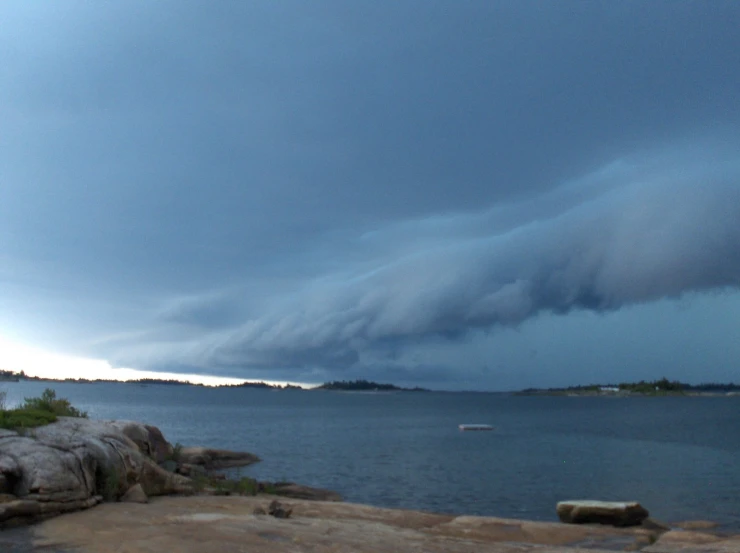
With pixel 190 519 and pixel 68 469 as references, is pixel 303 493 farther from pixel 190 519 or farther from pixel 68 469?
pixel 68 469

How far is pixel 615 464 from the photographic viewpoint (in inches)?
2025

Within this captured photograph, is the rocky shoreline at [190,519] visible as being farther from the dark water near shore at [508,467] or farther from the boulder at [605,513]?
the dark water near shore at [508,467]

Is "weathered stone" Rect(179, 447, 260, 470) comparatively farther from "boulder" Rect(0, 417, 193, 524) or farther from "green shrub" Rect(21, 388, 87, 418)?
"boulder" Rect(0, 417, 193, 524)

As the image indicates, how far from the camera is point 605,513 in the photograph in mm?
22906

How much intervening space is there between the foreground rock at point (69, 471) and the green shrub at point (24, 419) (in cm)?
35

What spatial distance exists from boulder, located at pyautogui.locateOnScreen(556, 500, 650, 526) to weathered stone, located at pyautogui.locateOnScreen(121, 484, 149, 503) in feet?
43.6

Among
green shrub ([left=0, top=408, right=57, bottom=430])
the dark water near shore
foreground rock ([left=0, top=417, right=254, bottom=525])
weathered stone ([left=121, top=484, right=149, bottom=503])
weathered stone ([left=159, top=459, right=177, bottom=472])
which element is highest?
green shrub ([left=0, top=408, right=57, bottom=430])

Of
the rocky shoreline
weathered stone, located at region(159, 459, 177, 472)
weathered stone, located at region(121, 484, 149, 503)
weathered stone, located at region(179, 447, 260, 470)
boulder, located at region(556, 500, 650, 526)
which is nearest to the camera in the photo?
the rocky shoreline

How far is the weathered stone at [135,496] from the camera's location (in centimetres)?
1972

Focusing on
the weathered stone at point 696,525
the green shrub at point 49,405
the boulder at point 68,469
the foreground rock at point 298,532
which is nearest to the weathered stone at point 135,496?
the boulder at point 68,469

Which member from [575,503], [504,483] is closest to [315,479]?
[504,483]

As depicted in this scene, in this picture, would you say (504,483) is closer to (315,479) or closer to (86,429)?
(315,479)

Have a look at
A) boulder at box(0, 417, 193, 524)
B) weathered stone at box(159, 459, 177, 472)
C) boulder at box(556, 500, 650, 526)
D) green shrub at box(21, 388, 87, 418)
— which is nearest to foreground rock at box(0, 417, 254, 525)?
boulder at box(0, 417, 193, 524)

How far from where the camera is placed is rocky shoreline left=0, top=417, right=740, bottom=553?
1451cm
